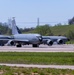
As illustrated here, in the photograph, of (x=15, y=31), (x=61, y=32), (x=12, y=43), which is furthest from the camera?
(x=61, y=32)

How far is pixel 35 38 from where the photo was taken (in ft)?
231

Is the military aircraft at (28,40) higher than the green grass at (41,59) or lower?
higher

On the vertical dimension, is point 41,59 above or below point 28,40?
below

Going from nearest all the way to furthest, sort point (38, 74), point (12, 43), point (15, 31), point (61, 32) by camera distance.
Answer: point (38, 74), point (12, 43), point (15, 31), point (61, 32)

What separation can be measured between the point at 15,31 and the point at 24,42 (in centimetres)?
1713

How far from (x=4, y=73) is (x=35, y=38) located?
2058 inches

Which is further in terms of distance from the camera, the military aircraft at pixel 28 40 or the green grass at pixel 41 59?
the military aircraft at pixel 28 40

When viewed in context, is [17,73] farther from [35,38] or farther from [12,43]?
[12,43]

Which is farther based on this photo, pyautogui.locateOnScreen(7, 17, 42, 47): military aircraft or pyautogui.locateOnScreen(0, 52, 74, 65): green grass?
pyautogui.locateOnScreen(7, 17, 42, 47): military aircraft

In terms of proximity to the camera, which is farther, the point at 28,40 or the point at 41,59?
the point at 28,40

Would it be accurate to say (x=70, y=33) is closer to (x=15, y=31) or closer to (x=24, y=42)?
(x=15, y=31)

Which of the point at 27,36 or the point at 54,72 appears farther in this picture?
the point at 27,36

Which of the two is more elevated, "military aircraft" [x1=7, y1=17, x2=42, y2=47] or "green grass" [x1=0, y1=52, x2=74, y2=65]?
"military aircraft" [x1=7, y1=17, x2=42, y2=47]

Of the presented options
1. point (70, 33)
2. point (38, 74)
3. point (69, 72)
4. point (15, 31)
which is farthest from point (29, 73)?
point (70, 33)
